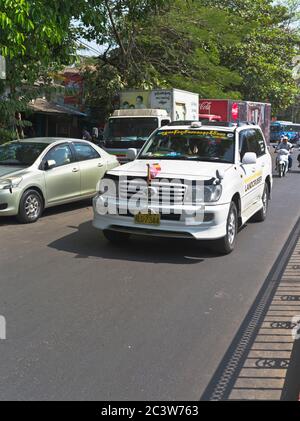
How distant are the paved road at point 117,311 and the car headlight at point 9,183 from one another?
885 mm

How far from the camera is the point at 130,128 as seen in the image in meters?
15.2

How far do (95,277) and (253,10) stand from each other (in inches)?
1127

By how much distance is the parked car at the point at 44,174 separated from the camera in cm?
896

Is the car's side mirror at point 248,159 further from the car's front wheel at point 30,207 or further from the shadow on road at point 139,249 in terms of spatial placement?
the car's front wheel at point 30,207

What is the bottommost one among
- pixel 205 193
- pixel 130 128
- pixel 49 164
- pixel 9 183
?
pixel 9 183

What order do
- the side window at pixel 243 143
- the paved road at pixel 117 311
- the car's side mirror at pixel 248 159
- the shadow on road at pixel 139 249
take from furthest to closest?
the side window at pixel 243 143 < the car's side mirror at pixel 248 159 < the shadow on road at pixel 139 249 < the paved road at pixel 117 311

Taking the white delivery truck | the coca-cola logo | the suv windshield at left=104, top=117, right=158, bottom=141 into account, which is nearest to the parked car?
the white delivery truck

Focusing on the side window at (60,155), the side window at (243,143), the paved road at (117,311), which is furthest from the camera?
the side window at (60,155)

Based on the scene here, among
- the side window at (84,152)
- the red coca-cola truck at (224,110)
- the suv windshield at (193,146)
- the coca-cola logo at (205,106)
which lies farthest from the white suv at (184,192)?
the coca-cola logo at (205,106)

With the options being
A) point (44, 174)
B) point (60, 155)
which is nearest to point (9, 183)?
point (44, 174)

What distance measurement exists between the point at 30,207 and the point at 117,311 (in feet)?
15.6

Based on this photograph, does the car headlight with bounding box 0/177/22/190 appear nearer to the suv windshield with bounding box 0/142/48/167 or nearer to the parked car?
the parked car

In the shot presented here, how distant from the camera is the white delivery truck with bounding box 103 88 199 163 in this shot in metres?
14.9

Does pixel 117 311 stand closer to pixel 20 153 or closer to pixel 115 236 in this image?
pixel 115 236
